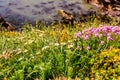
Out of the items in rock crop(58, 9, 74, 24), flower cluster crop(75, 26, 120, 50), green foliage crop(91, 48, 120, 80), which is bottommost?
rock crop(58, 9, 74, 24)

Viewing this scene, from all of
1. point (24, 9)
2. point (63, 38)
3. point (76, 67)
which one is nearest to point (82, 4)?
point (24, 9)

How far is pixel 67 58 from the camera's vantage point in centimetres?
769

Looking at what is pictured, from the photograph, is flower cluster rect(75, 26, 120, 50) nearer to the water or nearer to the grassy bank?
the grassy bank

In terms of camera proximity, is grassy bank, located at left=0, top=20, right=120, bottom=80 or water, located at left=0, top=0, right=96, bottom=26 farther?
water, located at left=0, top=0, right=96, bottom=26

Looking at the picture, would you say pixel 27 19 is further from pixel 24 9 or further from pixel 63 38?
pixel 63 38

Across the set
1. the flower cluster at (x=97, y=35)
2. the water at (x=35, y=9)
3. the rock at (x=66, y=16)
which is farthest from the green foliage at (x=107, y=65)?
the water at (x=35, y=9)

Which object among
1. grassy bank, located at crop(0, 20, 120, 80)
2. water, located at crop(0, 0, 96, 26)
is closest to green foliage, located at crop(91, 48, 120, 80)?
grassy bank, located at crop(0, 20, 120, 80)

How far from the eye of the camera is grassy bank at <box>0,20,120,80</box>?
719cm

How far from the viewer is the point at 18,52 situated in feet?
25.6

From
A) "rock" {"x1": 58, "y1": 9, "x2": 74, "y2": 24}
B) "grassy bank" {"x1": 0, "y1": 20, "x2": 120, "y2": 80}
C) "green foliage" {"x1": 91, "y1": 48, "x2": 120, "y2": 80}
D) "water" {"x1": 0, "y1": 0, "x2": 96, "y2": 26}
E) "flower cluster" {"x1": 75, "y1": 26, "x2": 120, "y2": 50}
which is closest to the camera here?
"green foliage" {"x1": 91, "y1": 48, "x2": 120, "y2": 80}

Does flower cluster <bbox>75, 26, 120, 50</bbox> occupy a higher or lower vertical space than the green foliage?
higher

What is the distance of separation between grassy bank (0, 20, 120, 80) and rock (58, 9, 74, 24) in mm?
10379

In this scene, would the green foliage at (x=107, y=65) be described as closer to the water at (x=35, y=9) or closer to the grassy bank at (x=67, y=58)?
the grassy bank at (x=67, y=58)

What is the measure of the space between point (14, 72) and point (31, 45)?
→ 4.34 feet
